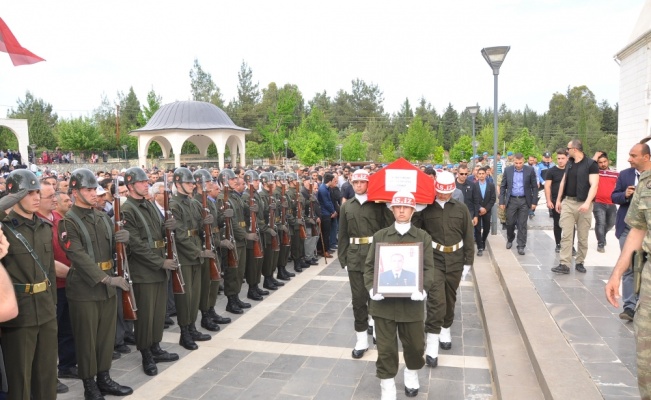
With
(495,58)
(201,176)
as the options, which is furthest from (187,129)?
(201,176)

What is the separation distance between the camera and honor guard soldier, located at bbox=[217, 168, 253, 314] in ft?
24.4

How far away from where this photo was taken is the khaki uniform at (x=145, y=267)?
5.34 meters

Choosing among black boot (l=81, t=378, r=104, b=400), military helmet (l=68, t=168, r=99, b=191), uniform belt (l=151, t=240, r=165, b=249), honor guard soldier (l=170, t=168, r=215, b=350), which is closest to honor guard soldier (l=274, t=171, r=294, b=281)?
honor guard soldier (l=170, t=168, r=215, b=350)

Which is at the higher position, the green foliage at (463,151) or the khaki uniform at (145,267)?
the green foliage at (463,151)

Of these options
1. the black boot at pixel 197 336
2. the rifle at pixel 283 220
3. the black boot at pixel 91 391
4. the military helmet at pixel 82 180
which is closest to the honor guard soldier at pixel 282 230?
the rifle at pixel 283 220

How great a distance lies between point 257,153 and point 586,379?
5927 cm

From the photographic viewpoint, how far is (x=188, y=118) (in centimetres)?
3888

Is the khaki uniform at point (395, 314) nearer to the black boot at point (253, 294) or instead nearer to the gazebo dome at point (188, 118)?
the black boot at point (253, 294)

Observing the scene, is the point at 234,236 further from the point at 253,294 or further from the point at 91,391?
the point at 91,391

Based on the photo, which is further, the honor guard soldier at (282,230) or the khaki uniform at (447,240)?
the honor guard soldier at (282,230)

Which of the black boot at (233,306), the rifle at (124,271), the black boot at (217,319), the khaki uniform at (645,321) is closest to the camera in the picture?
the khaki uniform at (645,321)

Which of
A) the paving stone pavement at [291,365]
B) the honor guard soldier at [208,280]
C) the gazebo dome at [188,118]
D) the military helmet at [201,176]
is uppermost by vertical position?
the gazebo dome at [188,118]

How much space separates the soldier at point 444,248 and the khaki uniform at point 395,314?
0.95 metres

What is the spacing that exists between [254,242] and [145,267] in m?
2.66
